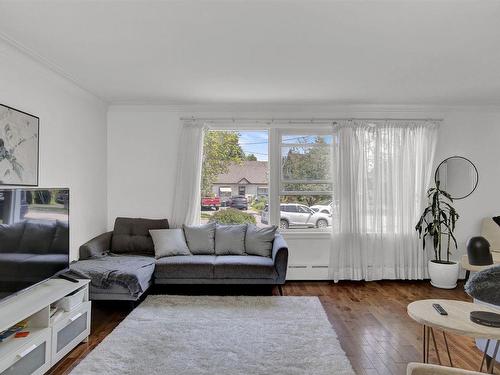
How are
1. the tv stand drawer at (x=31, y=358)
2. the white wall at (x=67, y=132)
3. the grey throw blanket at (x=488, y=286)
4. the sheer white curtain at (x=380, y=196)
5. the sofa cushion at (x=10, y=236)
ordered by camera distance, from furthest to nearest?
the sheer white curtain at (x=380, y=196)
the white wall at (x=67, y=132)
the sofa cushion at (x=10, y=236)
the tv stand drawer at (x=31, y=358)
the grey throw blanket at (x=488, y=286)

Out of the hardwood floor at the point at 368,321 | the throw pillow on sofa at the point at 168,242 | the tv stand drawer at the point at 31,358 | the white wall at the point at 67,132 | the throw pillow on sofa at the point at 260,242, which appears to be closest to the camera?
the tv stand drawer at the point at 31,358

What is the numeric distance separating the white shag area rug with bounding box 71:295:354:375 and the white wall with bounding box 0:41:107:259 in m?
1.44

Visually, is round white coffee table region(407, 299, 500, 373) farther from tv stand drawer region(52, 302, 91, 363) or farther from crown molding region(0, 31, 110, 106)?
crown molding region(0, 31, 110, 106)

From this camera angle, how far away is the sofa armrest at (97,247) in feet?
12.7

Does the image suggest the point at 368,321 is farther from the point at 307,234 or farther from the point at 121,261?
the point at 121,261

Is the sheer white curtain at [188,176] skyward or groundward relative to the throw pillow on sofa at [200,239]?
skyward

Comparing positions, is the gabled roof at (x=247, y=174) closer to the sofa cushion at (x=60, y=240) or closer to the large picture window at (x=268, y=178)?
the large picture window at (x=268, y=178)

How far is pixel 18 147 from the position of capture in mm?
2928

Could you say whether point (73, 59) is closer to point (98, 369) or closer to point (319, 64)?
point (319, 64)

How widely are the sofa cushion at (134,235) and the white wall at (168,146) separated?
1.00 feet

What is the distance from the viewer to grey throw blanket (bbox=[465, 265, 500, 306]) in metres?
0.78

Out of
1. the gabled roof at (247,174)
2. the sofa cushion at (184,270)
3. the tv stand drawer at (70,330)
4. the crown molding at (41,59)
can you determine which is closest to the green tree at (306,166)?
the gabled roof at (247,174)

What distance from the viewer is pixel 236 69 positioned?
10.9 ft

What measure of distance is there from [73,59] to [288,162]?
9.73ft
